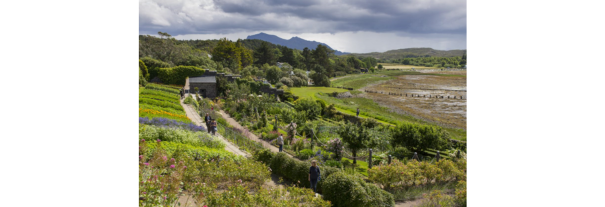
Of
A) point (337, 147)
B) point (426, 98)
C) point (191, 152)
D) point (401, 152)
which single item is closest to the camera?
point (191, 152)

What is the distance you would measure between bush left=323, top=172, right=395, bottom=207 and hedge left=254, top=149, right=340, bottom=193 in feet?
2.38

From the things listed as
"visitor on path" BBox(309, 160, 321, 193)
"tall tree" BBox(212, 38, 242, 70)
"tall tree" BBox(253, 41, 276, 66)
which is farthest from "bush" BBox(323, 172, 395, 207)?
"tall tree" BBox(253, 41, 276, 66)

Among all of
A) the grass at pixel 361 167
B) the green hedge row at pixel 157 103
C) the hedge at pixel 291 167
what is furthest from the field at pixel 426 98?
the green hedge row at pixel 157 103

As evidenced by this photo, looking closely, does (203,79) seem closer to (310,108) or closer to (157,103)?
(310,108)

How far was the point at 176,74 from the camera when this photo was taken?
21.2 meters

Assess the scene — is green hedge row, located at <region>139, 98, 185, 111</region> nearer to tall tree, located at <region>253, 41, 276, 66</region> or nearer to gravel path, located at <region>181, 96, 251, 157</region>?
gravel path, located at <region>181, 96, 251, 157</region>

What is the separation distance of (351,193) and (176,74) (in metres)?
19.2

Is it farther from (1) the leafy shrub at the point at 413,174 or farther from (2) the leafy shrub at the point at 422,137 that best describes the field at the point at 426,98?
(1) the leafy shrub at the point at 413,174

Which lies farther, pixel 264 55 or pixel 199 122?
pixel 264 55

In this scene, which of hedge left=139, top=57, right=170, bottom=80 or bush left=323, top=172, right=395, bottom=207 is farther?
hedge left=139, top=57, right=170, bottom=80

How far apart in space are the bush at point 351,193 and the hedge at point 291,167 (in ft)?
2.38

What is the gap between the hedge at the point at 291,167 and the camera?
20.2 ft

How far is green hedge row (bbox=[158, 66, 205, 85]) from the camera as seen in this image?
20688mm

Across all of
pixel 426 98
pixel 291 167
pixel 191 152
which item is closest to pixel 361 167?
pixel 291 167
